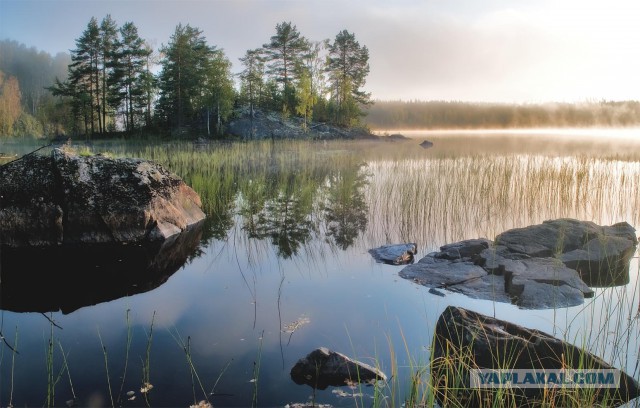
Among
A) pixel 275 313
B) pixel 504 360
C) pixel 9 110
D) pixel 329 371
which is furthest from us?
pixel 9 110

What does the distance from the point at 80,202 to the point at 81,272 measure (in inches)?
54.0

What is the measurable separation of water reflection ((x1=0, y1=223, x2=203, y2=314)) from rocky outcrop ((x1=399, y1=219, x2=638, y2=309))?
2.66m

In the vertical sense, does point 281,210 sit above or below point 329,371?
above

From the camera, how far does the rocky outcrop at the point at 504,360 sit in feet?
7.82

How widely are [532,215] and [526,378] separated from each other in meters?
5.29

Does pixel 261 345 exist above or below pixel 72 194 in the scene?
below

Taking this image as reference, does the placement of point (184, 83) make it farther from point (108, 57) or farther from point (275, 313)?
point (275, 313)

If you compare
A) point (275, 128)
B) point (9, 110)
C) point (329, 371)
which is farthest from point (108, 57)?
point (329, 371)

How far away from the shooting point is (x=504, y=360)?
247 centimetres

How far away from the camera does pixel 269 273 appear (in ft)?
15.6

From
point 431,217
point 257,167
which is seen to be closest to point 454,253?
point 431,217

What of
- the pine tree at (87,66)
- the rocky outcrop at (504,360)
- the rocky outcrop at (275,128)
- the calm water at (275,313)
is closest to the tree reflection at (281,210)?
the calm water at (275,313)

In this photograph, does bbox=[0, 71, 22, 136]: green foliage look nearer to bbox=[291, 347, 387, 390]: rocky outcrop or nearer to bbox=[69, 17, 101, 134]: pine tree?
bbox=[69, 17, 101, 134]: pine tree

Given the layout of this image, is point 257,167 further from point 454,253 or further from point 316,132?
point 316,132
